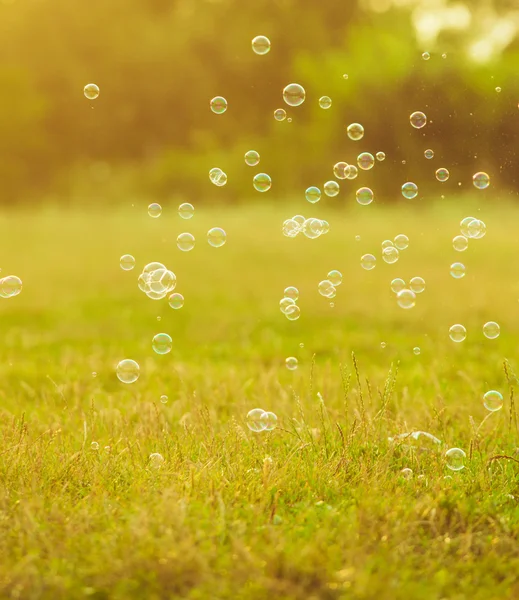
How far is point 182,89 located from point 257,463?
27.8m

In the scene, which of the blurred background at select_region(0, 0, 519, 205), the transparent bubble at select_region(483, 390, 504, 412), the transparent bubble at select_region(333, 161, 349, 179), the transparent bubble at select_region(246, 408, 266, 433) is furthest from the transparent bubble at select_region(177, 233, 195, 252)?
the blurred background at select_region(0, 0, 519, 205)

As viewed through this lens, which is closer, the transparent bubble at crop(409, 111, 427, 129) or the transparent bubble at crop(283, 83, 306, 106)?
the transparent bubble at crop(283, 83, 306, 106)

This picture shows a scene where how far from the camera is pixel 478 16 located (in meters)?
22.9

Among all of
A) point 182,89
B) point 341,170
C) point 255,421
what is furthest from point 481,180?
point 182,89

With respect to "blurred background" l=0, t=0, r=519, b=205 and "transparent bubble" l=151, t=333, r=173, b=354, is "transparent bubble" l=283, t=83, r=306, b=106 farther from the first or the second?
"blurred background" l=0, t=0, r=519, b=205

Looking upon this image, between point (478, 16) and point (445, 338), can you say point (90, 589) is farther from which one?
point (478, 16)

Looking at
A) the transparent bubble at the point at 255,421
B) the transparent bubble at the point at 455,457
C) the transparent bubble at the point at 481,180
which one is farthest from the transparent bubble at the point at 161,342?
the transparent bubble at the point at 481,180

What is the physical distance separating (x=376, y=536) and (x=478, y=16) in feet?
72.0

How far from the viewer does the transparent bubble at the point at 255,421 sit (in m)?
4.12

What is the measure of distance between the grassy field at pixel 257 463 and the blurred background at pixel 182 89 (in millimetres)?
16474

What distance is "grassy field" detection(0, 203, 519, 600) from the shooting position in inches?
110

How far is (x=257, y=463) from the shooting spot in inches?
144

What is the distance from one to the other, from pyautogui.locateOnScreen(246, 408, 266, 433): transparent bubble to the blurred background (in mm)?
19693

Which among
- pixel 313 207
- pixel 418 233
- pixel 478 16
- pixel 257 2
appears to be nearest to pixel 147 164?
pixel 257 2
